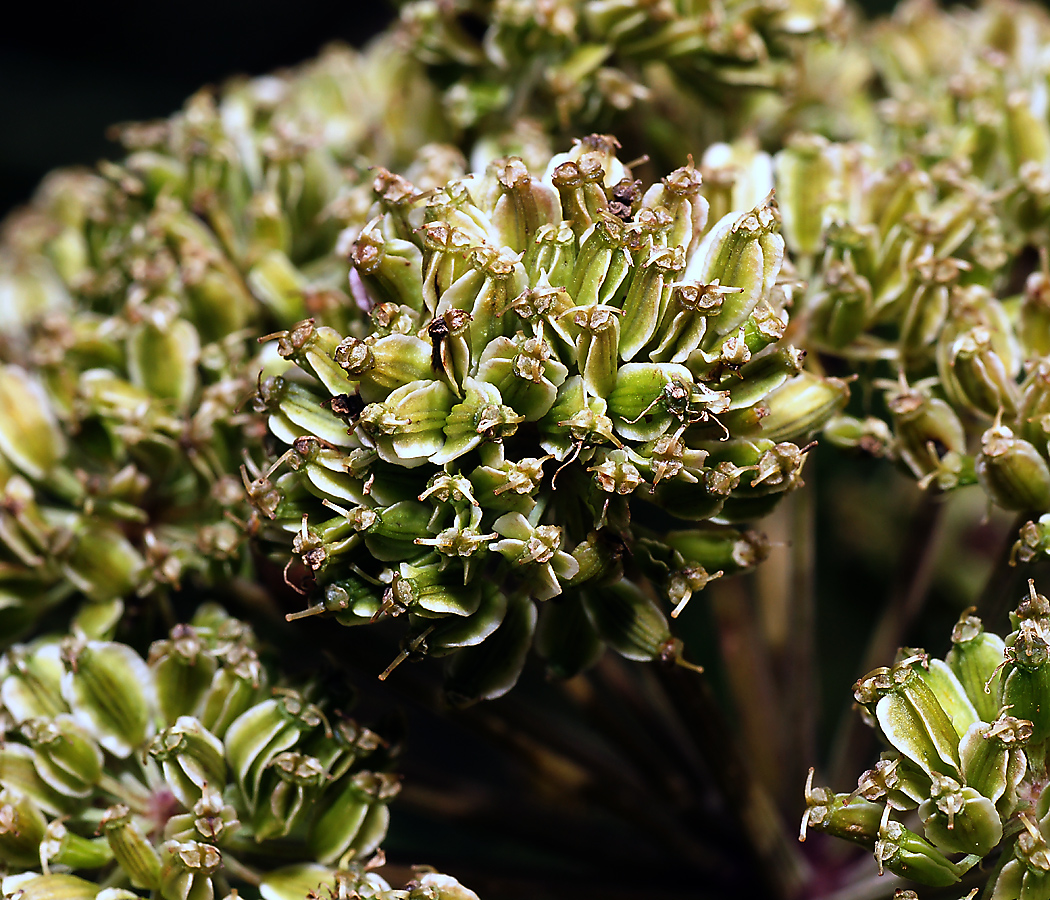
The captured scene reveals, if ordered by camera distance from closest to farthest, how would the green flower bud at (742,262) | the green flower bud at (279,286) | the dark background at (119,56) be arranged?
the green flower bud at (742,262) → the green flower bud at (279,286) → the dark background at (119,56)

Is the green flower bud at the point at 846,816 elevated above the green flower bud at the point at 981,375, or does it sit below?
below

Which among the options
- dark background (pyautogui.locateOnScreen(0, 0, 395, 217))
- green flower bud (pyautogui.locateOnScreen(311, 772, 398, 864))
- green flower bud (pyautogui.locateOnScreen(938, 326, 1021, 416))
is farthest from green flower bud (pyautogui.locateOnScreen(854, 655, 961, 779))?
dark background (pyautogui.locateOnScreen(0, 0, 395, 217))

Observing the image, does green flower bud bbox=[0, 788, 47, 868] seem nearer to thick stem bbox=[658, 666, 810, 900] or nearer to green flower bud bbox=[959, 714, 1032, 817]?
thick stem bbox=[658, 666, 810, 900]

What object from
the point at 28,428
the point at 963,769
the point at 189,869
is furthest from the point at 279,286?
the point at 963,769

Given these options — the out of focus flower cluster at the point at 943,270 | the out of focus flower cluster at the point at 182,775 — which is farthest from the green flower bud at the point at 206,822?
the out of focus flower cluster at the point at 943,270

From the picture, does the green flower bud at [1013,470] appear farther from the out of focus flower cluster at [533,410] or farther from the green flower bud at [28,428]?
the green flower bud at [28,428]

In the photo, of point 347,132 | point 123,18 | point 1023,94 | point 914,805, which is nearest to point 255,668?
point 914,805

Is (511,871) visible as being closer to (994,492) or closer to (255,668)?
(255,668)
